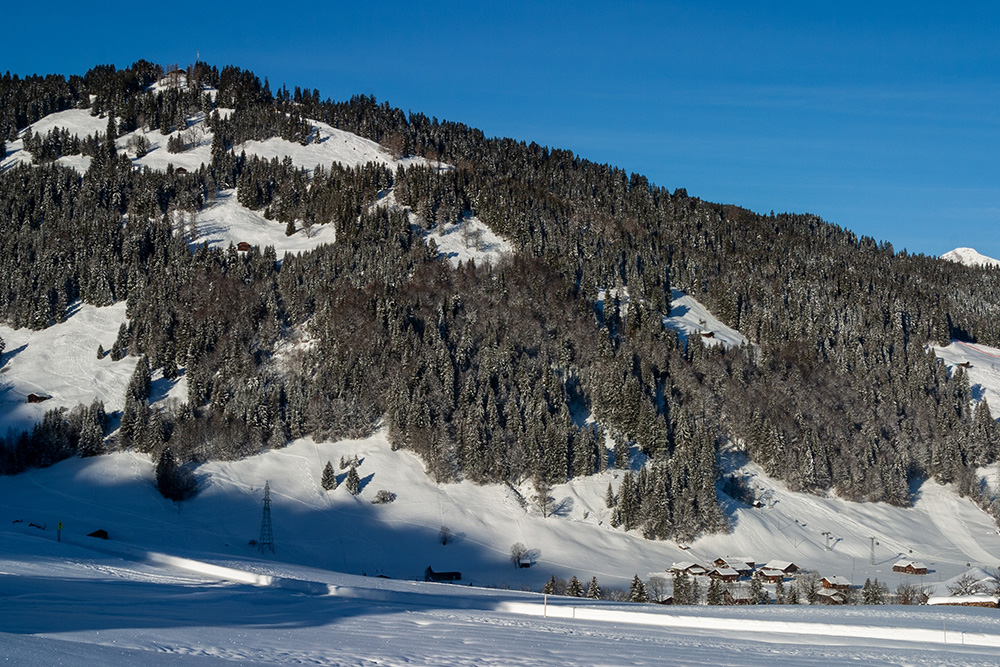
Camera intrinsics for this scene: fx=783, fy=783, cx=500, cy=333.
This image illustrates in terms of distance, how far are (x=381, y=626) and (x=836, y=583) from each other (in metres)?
57.4

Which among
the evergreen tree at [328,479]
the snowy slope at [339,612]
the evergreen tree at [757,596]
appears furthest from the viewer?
the evergreen tree at [328,479]

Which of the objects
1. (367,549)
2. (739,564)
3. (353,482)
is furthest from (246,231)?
(739,564)

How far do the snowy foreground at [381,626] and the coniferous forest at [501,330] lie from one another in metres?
52.9

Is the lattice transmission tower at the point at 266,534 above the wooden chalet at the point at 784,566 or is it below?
above

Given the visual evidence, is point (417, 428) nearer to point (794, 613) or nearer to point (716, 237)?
point (794, 613)

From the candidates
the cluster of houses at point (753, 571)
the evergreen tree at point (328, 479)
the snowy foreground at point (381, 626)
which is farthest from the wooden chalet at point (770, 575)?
the evergreen tree at point (328, 479)

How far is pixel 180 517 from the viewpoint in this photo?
73562 mm

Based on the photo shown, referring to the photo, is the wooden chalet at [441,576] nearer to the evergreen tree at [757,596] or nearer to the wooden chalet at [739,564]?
the evergreen tree at [757,596]

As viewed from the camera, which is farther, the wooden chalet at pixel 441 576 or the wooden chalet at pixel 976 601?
the wooden chalet at pixel 441 576

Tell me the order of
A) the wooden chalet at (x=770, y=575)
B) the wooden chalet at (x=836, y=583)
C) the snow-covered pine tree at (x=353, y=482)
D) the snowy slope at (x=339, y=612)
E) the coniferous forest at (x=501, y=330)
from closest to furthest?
the snowy slope at (x=339, y=612) → the wooden chalet at (x=836, y=583) → the wooden chalet at (x=770, y=575) → the snow-covered pine tree at (x=353, y=482) → the coniferous forest at (x=501, y=330)

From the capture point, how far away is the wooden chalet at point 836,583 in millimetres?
65088

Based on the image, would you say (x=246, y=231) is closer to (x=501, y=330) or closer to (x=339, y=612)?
(x=501, y=330)

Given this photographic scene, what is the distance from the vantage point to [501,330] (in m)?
106

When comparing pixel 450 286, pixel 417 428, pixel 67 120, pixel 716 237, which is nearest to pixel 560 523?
pixel 417 428
